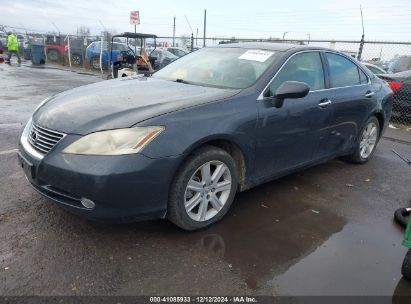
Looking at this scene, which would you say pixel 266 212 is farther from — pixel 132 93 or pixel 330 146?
pixel 132 93

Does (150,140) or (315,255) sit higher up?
(150,140)

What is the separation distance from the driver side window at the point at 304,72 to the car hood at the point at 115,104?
57 cm

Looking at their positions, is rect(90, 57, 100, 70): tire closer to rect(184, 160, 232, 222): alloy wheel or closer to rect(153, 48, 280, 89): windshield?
rect(153, 48, 280, 89): windshield

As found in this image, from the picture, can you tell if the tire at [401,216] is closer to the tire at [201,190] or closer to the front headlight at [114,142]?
the tire at [201,190]

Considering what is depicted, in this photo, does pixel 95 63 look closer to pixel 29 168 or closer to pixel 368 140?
pixel 368 140

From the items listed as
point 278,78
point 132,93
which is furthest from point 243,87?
point 132,93

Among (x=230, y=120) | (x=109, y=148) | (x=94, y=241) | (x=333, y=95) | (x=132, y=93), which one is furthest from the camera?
(x=333, y=95)

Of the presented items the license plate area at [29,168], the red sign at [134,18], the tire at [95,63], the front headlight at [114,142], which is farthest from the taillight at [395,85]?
the tire at [95,63]

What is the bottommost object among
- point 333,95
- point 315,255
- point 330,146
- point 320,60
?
point 315,255

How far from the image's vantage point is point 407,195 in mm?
4551

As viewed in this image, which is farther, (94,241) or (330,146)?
(330,146)

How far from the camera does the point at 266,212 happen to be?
3.79m

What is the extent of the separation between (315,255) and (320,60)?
7.69 feet

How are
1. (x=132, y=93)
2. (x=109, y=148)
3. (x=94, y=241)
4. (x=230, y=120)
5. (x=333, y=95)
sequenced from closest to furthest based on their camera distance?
(x=109, y=148)
(x=94, y=241)
(x=230, y=120)
(x=132, y=93)
(x=333, y=95)
